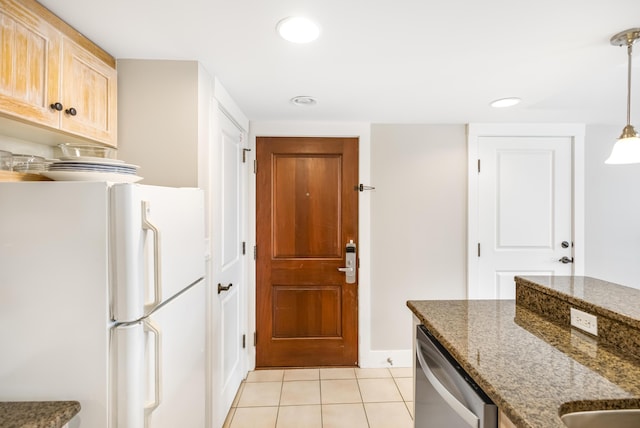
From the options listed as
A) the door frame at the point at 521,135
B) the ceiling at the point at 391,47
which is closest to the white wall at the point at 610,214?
the door frame at the point at 521,135

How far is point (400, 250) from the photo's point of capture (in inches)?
110

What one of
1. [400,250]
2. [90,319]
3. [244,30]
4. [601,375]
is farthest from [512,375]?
[400,250]

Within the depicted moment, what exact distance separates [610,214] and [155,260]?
3.64 m

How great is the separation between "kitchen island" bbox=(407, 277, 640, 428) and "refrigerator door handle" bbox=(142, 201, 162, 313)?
100 cm

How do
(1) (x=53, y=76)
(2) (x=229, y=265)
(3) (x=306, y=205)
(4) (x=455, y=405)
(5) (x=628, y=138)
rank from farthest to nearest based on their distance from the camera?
(3) (x=306, y=205) → (2) (x=229, y=265) → (5) (x=628, y=138) → (1) (x=53, y=76) → (4) (x=455, y=405)

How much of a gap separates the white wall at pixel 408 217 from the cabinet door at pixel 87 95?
192cm

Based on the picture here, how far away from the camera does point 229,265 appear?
2.19 metres

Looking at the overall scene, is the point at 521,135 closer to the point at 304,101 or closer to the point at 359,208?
the point at 359,208

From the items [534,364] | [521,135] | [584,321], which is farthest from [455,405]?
[521,135]

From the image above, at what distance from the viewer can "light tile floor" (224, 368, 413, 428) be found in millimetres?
2076

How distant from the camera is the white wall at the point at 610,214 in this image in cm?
286

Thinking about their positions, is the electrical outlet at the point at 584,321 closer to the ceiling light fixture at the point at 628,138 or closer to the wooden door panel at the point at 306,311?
the ceiling light fixture at the point at 628,138

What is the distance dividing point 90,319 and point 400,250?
2305mm

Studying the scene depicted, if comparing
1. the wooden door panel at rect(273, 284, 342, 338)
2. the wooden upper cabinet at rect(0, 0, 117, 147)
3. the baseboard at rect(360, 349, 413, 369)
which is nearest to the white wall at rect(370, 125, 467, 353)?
the baseboard at rect(360, 349, 413, 369)
